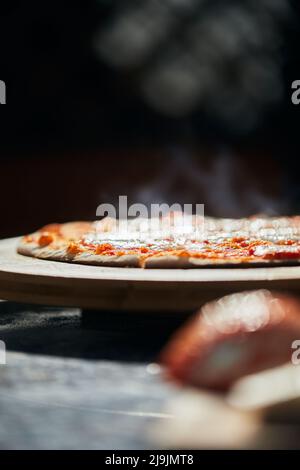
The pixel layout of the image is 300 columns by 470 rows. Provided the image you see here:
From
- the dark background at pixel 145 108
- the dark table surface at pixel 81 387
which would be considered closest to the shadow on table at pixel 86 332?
the dark table surface at pixel 81 387

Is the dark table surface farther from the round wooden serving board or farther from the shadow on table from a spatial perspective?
the round wooden serving board

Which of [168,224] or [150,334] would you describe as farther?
[168,224]

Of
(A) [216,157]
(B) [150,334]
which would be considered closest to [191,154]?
(A) [216,157]

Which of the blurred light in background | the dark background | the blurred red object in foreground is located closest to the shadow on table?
the blurred red object in foreground

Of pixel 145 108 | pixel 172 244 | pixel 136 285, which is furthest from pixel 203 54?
pixel 136 285

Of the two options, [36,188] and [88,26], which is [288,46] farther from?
[36,188]

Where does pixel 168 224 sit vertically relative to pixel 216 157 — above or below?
below
